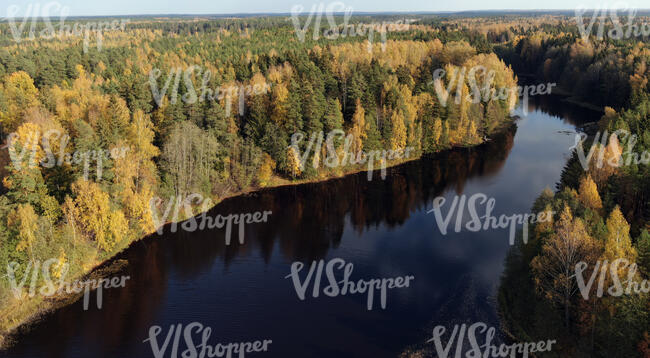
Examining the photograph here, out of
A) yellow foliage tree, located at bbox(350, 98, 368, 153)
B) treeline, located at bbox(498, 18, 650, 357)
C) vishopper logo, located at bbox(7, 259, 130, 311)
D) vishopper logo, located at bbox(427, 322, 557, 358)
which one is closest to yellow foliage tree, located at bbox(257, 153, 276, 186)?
yellow foliage tree, located at bbox(350, 98, 368, 153)

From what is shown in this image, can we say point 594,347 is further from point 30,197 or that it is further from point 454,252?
point 30,197

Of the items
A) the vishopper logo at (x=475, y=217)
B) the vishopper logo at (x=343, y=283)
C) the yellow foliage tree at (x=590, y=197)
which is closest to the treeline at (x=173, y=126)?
the vishopper logo at (x=475, y=217)

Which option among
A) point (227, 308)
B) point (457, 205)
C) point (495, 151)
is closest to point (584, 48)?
point (495, 151)

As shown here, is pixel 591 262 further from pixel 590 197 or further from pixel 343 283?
pixel 343 283

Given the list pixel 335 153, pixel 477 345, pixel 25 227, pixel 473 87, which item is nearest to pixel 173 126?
pixel 335 153

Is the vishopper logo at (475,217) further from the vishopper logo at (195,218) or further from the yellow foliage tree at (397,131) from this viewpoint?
the vishopper logo at (195,218)

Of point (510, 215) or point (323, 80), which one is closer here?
point (510, 215)

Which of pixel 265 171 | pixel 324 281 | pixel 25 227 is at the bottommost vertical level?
pixel 324 281
